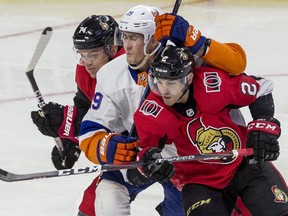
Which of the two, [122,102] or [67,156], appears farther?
[67,156]

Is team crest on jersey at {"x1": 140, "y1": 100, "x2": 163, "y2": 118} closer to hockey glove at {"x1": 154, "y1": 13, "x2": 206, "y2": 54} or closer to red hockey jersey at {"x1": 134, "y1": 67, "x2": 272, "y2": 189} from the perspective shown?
red hockey jersey at {"x1": 134, "y1": 67, "x2": 272, "y2": 189}

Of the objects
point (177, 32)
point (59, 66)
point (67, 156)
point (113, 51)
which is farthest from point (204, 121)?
point (59, 66)

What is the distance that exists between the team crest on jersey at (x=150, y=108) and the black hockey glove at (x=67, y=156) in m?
0.89

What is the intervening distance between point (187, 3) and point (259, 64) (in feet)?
5.45

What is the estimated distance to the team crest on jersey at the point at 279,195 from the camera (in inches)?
145

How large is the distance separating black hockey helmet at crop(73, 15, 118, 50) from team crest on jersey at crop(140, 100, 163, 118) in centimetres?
60

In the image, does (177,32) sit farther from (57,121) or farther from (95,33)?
(57,121)

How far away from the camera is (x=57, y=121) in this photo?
173 inches

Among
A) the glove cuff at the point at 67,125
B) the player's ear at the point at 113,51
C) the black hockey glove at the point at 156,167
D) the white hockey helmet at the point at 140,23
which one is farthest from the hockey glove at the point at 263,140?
the glove cuff at the point at 67,125

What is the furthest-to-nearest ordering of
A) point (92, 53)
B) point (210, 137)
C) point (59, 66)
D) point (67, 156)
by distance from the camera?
point (59, 66)
point (67, 156)
point (92, 53)
point (210, 137)

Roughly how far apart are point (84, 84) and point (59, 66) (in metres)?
2.42

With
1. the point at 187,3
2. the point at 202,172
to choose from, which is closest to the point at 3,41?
the point at 187,3

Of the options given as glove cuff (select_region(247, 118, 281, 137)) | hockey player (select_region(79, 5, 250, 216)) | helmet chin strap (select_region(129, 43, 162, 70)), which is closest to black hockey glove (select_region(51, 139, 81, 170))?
hockey player (select_region(79, 5, 250, 216))

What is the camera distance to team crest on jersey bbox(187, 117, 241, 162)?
148 inches
